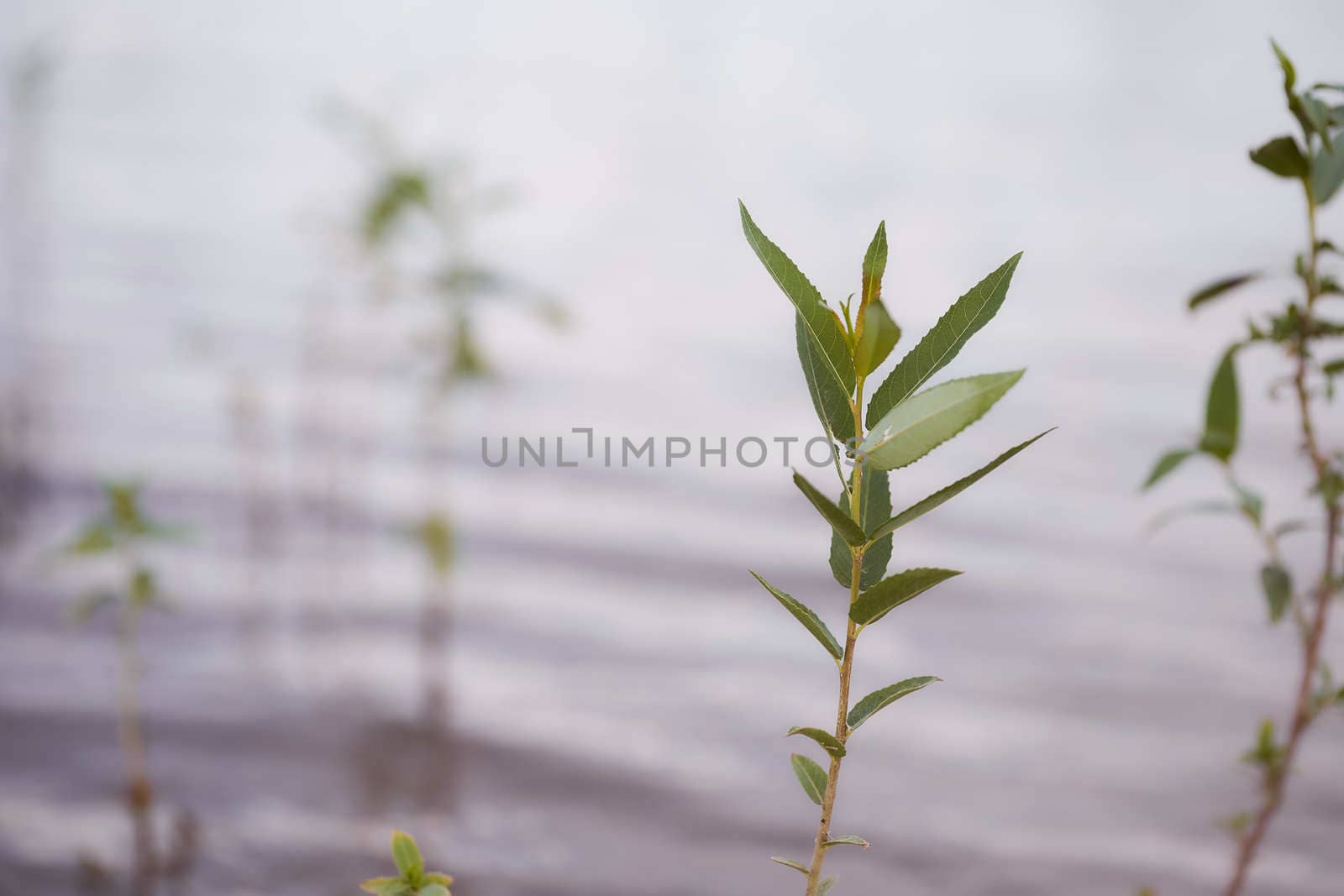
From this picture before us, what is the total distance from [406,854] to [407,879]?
2 cm

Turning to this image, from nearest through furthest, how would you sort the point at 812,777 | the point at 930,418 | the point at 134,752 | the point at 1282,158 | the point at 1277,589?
the point at 930,418 → the point at 812,777 → the point at 1282,158 → the point at 1277,589 → the point at 134,752

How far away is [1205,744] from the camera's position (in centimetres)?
167

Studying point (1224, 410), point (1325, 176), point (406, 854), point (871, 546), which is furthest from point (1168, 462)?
point (406, 854)

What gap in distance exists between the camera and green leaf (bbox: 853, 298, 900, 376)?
38 centimetres

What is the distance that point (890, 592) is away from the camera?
43 centimetres

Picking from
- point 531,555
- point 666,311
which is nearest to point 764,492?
point 531,555

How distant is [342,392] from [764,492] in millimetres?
1353

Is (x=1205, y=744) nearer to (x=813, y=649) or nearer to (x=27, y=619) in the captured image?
(x=813, y=649)

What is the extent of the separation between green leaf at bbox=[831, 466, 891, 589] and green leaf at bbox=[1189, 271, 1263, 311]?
41 cm

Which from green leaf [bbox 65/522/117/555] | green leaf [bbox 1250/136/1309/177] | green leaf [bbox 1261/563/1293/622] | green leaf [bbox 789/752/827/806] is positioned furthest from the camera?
green leaf [bbox 65/522/117/555]

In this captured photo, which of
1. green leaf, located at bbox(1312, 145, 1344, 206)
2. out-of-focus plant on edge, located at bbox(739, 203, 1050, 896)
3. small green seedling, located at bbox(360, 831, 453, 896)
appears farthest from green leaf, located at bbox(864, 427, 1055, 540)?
green leaf, located at bbox(1312, 145, 1344, 206)

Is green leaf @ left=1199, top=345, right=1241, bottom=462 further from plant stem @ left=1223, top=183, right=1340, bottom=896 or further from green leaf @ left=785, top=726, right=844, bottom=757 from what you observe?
green leaf @ left=785, top=726, right=844, bottom=757

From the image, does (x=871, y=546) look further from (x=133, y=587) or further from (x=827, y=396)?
(x=133, y=587)

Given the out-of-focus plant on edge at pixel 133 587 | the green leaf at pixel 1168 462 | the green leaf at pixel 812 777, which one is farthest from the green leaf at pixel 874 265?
the out-of-focus plant on edge at pixel 133 587
